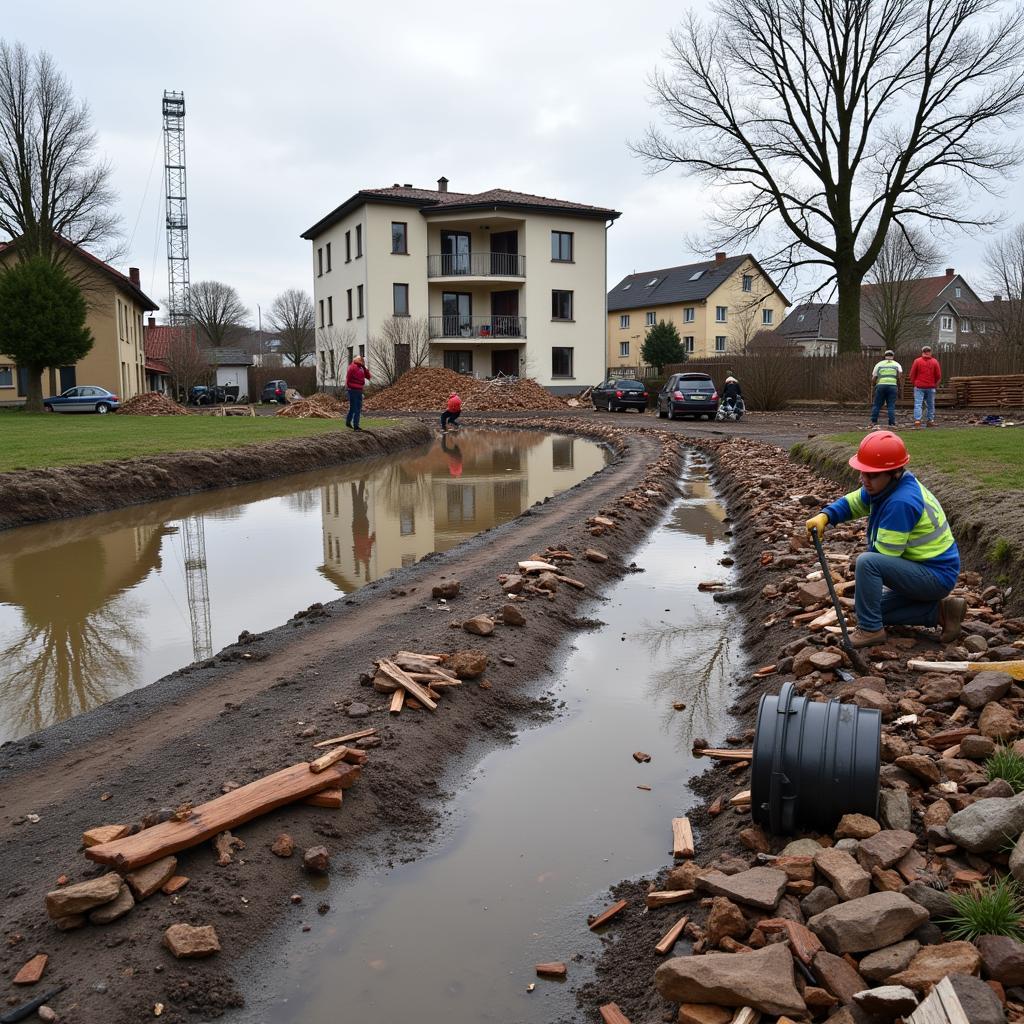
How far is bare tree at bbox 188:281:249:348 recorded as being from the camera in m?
92.9

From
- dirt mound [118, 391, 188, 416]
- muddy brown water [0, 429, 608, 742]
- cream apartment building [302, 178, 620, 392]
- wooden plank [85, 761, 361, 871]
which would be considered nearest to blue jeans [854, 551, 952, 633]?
wooden plank [85, 761, 361, 871]

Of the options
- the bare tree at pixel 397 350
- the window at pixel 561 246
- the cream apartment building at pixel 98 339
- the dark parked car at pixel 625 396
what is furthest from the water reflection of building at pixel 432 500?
the cream apartment building at pixel 98 339

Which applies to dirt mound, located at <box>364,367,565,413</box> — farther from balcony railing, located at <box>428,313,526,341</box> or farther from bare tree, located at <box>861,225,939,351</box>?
bare tree, located at <box>861,225,939,351</box>

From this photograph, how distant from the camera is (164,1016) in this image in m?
3.28

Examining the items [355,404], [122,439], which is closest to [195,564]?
[122,439]

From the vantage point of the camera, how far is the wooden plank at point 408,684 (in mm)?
5855

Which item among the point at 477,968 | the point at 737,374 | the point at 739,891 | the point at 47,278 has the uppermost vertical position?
the point at 47,278

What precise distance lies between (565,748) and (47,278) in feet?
141

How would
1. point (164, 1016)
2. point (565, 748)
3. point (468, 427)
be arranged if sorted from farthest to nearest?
point (468, 427) → point (565, 748) → point (164, 1016)

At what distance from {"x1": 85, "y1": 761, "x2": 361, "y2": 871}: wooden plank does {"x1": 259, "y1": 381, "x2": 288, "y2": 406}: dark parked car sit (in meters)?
62.1

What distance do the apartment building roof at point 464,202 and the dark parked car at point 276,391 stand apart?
15.0 m

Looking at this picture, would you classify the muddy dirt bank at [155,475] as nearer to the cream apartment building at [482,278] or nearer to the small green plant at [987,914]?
the small green plant at [987,914]

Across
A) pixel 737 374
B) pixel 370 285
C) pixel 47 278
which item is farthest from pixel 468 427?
pixel 47 278

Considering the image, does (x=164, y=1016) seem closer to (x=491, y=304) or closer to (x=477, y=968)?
(x=477, y=968)
